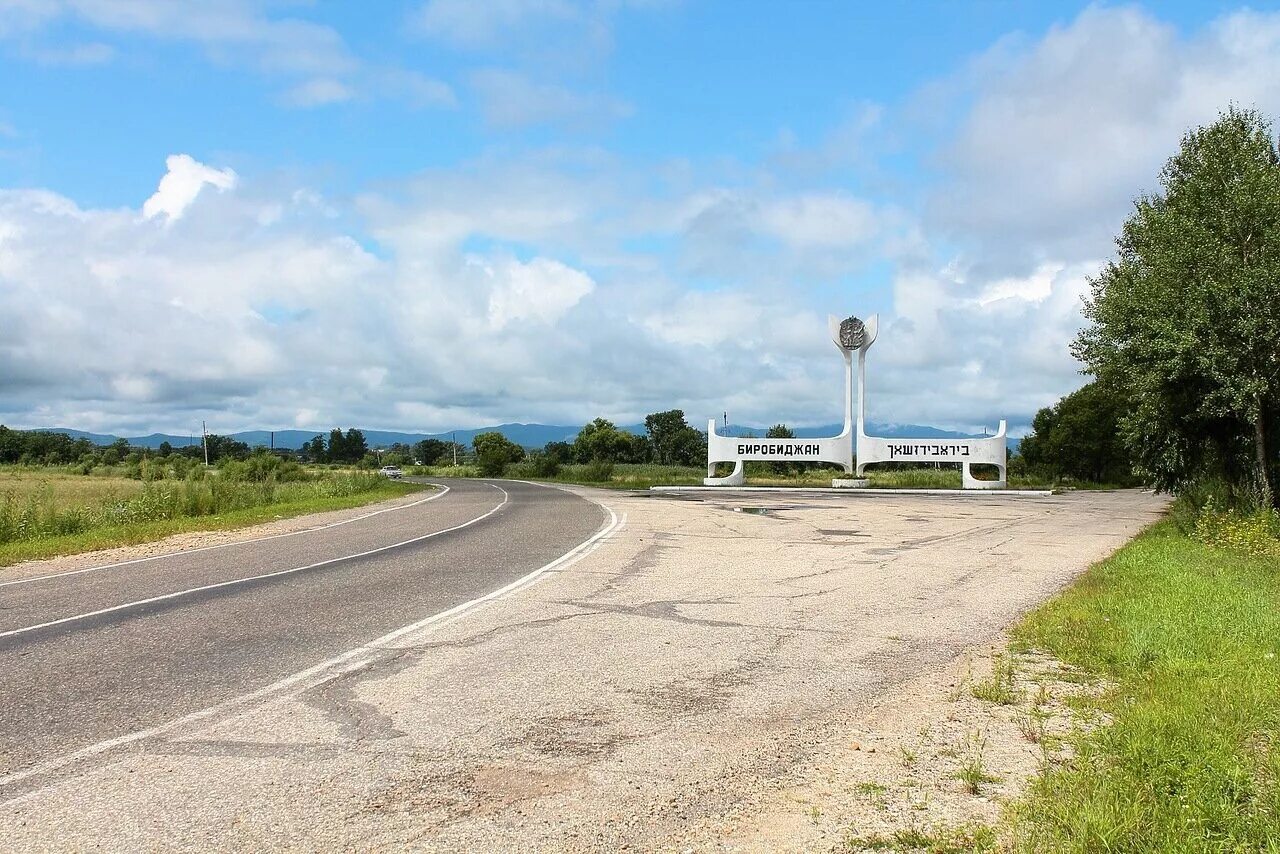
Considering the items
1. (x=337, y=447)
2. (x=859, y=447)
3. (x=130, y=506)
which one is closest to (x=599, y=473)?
(x=859, y=447)

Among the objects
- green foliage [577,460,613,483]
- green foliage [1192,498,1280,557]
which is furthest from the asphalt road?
green foliage [577,460,613,483]

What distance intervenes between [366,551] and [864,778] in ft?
42.5

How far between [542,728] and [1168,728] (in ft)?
12.4

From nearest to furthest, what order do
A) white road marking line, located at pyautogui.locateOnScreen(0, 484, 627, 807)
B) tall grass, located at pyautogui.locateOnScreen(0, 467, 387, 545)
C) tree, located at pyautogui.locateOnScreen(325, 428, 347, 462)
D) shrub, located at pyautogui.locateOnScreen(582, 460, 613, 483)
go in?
1. white road marking line, located at pyautogui.locateOnScreen(0, 484, 627, 807)
2. tall grass, located at pyautogui.locateOnScreen(0, 467, 387, 545)
3. shrub, located at pyautogui.locateOnScreen(582, 460, 613, 483)
4. tree, located at pyautogui.locateOnScreen(325, 428, 347, 462)

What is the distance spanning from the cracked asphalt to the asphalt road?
422mm

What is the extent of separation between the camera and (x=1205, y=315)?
1880 centimetres

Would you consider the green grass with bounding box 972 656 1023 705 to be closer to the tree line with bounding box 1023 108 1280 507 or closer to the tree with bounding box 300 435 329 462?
the tree line with bounding box 1023 108 1280 507

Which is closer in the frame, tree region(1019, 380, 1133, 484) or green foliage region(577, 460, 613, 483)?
green foliage region(577, 460, 613, 483)

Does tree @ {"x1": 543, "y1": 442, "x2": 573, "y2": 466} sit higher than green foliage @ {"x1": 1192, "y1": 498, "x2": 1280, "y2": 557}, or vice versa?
tree @ {"x1": 543, "y1": 442, "x2": 573, "y2": 466}

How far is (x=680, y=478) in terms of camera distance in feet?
216

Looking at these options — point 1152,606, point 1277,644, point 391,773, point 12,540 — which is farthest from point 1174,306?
point 12,540

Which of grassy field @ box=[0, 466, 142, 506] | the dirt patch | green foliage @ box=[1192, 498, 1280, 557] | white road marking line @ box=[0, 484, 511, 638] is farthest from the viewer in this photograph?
grassy field @ box=[0, 466, 142, 506]

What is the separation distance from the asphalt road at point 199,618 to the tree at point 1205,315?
14.1 meters

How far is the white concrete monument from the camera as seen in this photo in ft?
175
